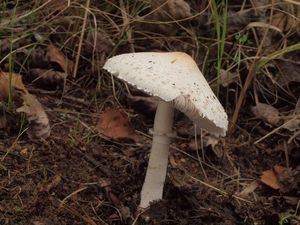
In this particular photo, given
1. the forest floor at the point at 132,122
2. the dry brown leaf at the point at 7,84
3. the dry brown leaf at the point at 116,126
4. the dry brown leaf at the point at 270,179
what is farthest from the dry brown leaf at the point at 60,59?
the dry brown leaf at the point at 270,179

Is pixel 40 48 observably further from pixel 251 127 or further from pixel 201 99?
pixel 201 99

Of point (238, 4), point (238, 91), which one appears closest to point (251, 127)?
point (238, 91)

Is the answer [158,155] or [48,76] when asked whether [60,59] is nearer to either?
[48,76]

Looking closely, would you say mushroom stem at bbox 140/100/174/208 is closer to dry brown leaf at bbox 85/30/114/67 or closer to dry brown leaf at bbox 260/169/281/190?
dry brown leaf at bbox 260/169/281/190

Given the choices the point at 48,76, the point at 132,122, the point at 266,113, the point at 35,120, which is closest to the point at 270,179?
the point at 266,113

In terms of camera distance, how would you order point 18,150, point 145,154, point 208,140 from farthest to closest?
point 208,140 → point 145,154 → point 18,150
